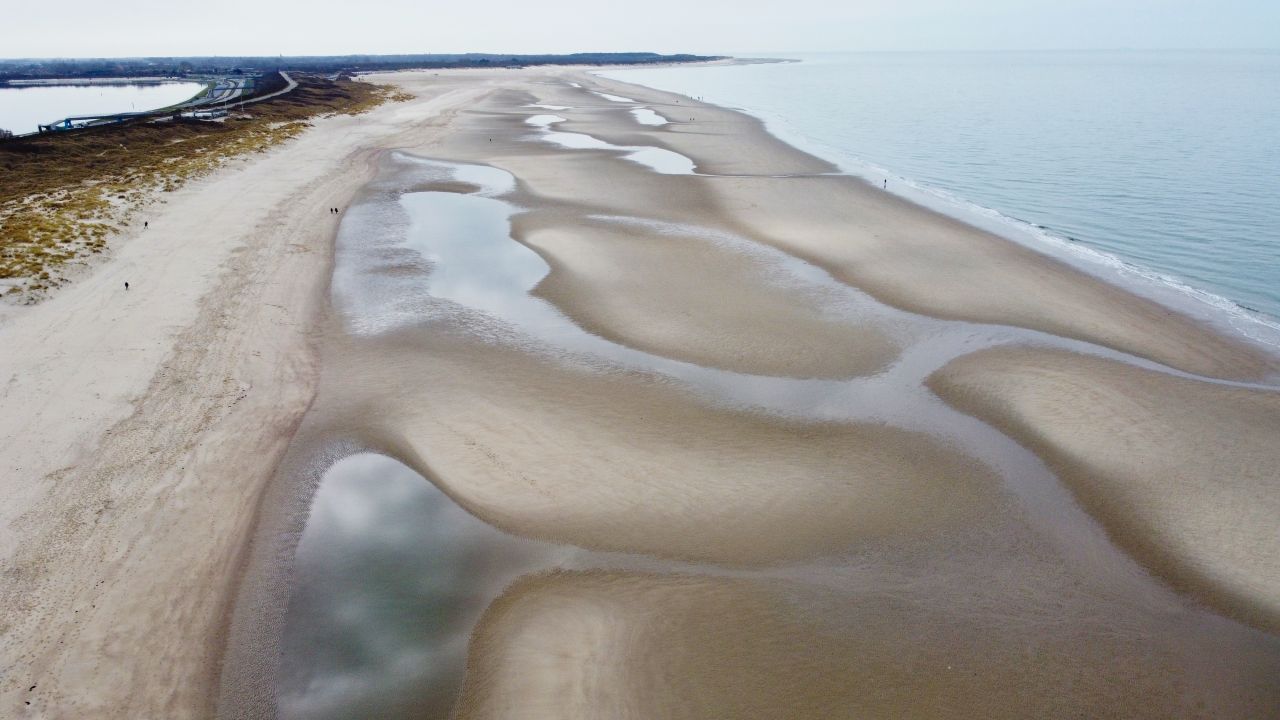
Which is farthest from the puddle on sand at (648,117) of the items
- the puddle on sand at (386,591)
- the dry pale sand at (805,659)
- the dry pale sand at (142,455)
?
the dry pale sand at (805,659)

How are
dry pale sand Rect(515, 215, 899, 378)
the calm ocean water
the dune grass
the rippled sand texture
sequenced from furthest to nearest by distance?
the calm ocean water, the dune grass, dry pale sand Rect(515, 215, 899, 378), the rippled sand texture

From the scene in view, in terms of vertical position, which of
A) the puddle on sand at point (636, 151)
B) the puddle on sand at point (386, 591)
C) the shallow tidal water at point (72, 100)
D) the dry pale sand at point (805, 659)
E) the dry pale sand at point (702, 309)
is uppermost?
the shallow tidal water at point (72, 100)

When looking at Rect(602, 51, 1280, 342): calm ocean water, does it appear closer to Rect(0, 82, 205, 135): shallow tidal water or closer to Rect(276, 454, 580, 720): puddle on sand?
Rect(276, 454, 580, 720): puddle on sand

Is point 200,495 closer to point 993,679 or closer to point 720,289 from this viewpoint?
point 993,679

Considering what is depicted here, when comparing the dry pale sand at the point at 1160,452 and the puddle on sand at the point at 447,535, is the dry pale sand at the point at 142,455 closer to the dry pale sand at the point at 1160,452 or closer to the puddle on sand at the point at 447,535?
the puddle on sand at the point at 447,535

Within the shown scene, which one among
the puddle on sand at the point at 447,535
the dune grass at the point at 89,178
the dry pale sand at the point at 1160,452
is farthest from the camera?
the dune grass at the point at 89,178

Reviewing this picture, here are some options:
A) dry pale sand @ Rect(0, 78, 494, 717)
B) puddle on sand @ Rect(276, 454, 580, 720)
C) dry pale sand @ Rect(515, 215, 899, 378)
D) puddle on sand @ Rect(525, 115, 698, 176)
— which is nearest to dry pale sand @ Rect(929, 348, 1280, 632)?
dry pale sand @ Rect(515, 215, 899, 378)

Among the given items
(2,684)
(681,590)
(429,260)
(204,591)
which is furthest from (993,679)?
(429,260)
